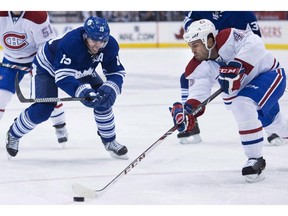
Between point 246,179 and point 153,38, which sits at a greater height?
point 246,179

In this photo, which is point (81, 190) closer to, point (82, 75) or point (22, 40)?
point (82, 75)

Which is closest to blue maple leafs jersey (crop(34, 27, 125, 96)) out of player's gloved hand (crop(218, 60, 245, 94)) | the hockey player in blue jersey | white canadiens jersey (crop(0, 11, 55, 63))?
the hockey player in blue jersey

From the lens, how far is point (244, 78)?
10.2 ft

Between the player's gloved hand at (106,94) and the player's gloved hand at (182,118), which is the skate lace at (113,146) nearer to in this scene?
the player's gloved hand at (106,94)

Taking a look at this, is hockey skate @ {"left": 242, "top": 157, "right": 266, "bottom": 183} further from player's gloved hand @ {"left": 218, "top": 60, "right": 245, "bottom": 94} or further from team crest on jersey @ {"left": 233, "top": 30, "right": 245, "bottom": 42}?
team crest on jersey @ {"left": 233, "top": 30, "right": 245, "bottom": 42}

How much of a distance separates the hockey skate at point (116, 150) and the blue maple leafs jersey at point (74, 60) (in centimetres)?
32

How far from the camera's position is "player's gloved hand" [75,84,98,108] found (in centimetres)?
327

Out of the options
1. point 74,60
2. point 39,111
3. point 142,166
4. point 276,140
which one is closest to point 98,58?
point 74,60

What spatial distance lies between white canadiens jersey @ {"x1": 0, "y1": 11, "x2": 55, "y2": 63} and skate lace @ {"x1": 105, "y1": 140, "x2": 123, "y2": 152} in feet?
2.15

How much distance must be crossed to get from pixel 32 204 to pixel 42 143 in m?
1.38

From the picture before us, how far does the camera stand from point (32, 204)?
106 inches

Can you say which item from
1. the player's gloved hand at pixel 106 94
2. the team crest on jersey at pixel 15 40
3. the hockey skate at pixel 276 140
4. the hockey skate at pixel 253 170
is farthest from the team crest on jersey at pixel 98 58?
the hockey skate at pixel 276 140
